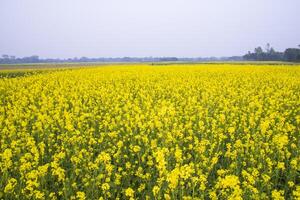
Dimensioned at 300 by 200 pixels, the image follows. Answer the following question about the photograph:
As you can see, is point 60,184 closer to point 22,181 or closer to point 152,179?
point 22,181

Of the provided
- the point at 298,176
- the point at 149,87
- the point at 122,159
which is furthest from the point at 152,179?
the point at 149,87

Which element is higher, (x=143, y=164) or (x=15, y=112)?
(x=15, y=112)

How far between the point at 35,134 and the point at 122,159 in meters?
2.68

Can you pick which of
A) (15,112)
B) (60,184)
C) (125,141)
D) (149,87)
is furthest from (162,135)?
(149,87)

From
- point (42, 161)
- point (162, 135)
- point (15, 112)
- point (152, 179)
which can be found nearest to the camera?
point (152, 179)

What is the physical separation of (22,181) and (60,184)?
70 cm

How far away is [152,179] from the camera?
556cm

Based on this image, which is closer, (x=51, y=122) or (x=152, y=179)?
(x=152, y=179)

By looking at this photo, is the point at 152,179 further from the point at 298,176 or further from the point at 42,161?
the point at 298,176

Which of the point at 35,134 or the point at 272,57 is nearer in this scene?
the point at 35,134

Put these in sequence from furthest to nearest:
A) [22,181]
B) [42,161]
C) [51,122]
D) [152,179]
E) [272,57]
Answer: [272,57] → [51,122] → [42,161] → [152,179] → [22,181]

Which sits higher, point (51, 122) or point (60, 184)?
point (51, 122)

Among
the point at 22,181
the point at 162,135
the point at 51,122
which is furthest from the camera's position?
the point at 51,122

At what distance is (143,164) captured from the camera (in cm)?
621
